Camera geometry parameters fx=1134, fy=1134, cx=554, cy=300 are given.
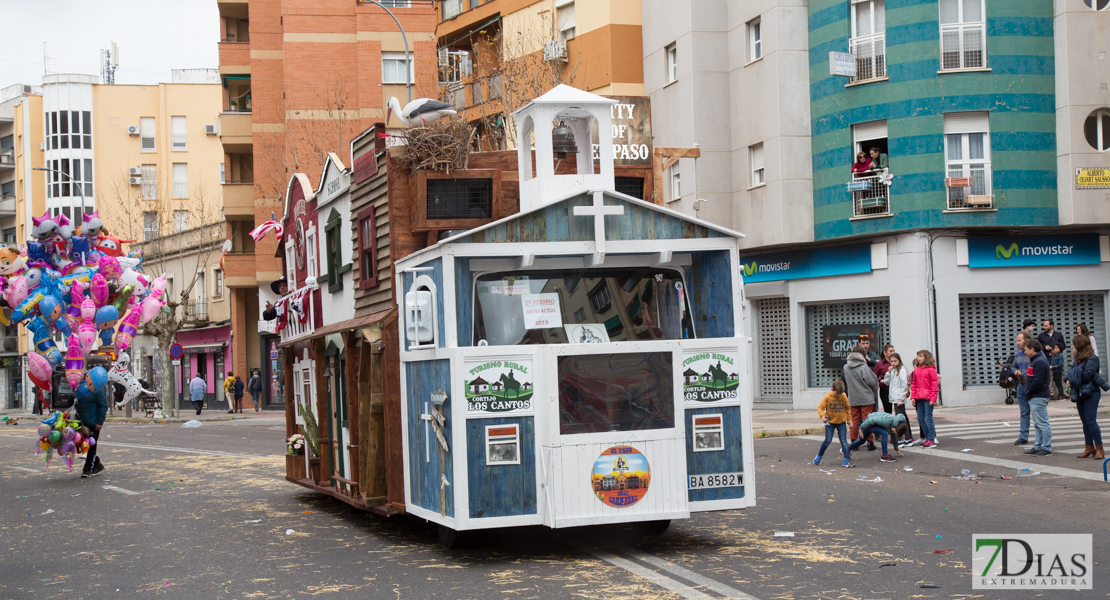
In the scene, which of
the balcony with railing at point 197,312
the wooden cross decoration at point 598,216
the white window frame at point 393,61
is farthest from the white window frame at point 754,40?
the balcony with railing at point 197,312

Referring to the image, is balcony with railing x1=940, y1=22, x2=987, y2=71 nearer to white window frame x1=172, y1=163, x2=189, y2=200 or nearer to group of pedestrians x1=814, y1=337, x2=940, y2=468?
group of pedestrians x1=814, y1=337, x2=940, y2=468

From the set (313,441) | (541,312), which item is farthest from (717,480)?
(313,441)

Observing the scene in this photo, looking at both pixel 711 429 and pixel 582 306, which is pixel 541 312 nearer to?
pixel 582 306

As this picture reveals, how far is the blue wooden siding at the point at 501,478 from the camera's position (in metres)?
8.65

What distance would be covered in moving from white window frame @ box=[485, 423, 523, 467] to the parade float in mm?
10616

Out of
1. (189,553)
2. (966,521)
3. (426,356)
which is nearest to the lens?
(426,356)

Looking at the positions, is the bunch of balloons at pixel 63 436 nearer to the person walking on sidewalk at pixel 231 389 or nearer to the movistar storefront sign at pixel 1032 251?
the movistar storefront sign at pixel 1032 251

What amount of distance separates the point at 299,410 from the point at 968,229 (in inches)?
722

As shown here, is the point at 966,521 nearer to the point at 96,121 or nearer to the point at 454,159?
the point at 454,159

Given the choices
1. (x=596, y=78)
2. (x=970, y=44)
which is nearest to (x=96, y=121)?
(x=596, y=78)

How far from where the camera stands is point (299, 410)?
14055mm

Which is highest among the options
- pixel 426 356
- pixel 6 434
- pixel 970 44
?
pixel 970 44

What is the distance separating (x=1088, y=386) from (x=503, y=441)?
9.30 m

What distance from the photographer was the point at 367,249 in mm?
11305
